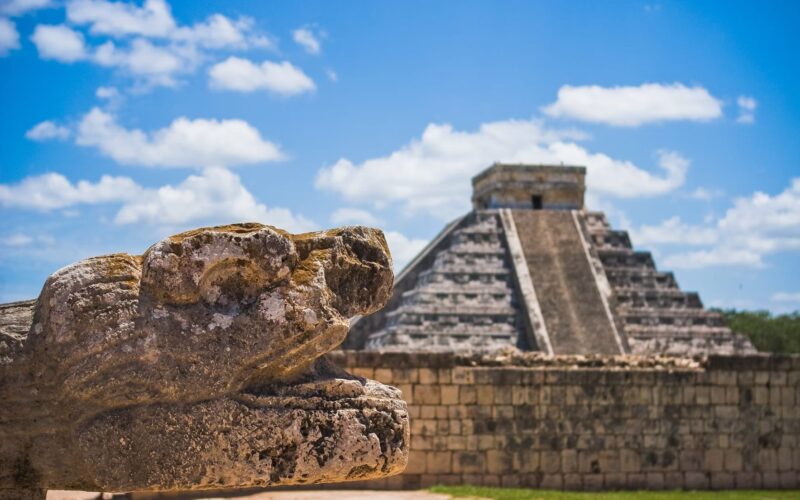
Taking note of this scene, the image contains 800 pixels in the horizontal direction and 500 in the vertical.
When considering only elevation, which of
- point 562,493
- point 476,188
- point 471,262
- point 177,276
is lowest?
point 562,493

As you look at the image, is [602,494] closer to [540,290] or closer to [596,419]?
[596,419]

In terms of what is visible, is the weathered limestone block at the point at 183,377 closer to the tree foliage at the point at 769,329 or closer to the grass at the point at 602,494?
the grass at the point at 602,494

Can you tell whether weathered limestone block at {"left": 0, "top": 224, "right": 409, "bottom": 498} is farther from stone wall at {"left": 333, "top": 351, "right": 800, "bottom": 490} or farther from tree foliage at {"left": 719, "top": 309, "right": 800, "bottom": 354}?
tree foliage at {"left": 719, "top": 309, "right": 800, "bottom": 354}

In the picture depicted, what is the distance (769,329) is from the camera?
55.6 metres

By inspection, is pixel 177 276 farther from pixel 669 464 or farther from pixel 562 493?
pixel 669 464

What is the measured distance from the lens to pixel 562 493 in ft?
54.3

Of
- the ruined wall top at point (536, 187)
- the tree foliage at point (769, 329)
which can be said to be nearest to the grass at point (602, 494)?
the ruined wall top at point (536, 187)

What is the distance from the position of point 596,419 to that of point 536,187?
18.4 metres

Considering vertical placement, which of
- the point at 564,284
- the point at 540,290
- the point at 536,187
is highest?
the point at 536,187

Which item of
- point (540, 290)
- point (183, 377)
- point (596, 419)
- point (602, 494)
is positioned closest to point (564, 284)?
point (540, 290)

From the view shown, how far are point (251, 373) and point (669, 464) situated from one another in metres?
15.0

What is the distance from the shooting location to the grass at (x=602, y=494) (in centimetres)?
1591

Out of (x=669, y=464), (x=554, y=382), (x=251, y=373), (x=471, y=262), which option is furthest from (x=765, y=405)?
(x=251, y=373)

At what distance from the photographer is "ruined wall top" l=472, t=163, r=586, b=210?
3519 centimetres
